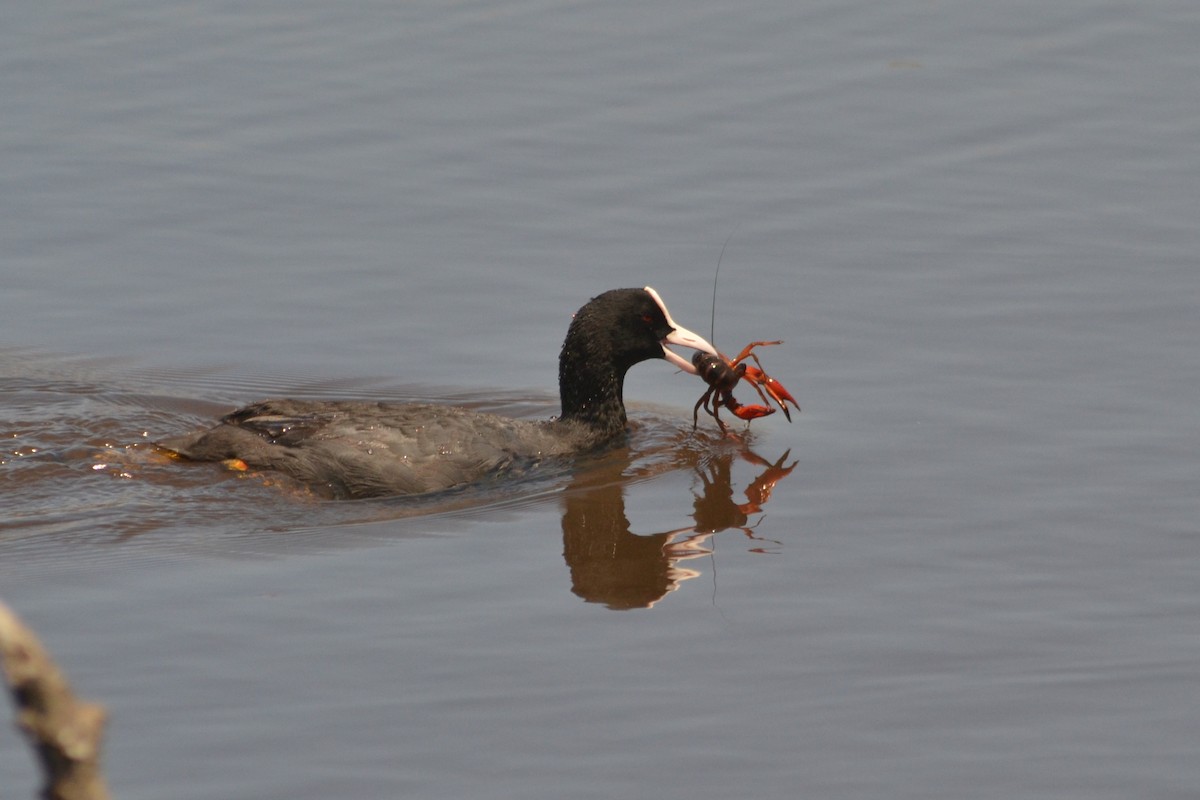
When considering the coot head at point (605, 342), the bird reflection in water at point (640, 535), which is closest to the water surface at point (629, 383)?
the bird reflection in water at point (640, 535)

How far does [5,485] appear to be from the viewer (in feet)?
26.4

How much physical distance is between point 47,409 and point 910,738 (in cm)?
546

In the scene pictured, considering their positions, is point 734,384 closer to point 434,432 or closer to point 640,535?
point 640,535

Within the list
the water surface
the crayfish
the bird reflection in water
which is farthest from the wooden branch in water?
the crayfish

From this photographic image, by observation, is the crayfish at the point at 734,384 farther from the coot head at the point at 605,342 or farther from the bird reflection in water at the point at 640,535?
the bird reflection in water at the point at 640,535

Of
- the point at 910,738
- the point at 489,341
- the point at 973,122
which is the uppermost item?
the point at 973,122

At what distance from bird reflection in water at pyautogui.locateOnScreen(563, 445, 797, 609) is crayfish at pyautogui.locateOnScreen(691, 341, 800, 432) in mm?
251

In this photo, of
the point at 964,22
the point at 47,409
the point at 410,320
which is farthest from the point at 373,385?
the point at 964,22

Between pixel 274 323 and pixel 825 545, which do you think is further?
pixel 274 323

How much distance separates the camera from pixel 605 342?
8820mm

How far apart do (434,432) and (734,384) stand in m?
1.61

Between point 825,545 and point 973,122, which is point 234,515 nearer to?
point 825,545

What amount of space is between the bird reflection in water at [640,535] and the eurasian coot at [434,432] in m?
0.34

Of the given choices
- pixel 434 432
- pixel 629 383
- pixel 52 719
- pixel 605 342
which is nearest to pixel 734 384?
pixel 605 342
